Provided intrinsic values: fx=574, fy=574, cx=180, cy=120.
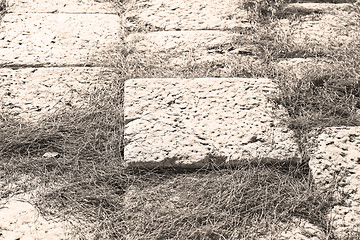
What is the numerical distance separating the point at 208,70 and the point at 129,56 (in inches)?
16.0

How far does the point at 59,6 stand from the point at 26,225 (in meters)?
1.61

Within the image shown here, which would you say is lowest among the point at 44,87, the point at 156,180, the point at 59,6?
the point at 156,180

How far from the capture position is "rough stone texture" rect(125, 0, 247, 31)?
10.1ft

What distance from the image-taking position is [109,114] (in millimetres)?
2490

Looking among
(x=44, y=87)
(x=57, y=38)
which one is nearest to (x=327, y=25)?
(x=57, y=38)

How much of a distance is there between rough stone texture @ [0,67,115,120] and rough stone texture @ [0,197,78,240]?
528mm

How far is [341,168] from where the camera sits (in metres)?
2.16

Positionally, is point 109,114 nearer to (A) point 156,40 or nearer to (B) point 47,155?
(B) point 47,155

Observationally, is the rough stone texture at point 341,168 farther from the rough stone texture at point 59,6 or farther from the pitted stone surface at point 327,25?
the rough stone texture at point 59,6

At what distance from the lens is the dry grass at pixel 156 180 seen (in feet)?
6.54

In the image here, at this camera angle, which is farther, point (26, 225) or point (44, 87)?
Result: point (44, 87)

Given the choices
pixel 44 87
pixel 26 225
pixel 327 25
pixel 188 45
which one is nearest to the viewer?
pixel 26 225

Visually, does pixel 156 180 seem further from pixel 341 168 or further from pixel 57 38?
pixel 57 38

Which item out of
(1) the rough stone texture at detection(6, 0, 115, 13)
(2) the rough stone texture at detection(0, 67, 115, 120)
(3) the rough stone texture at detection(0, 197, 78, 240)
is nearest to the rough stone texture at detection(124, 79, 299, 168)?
(2) the rough stone texture at detection(0, 67, 115, 120)
